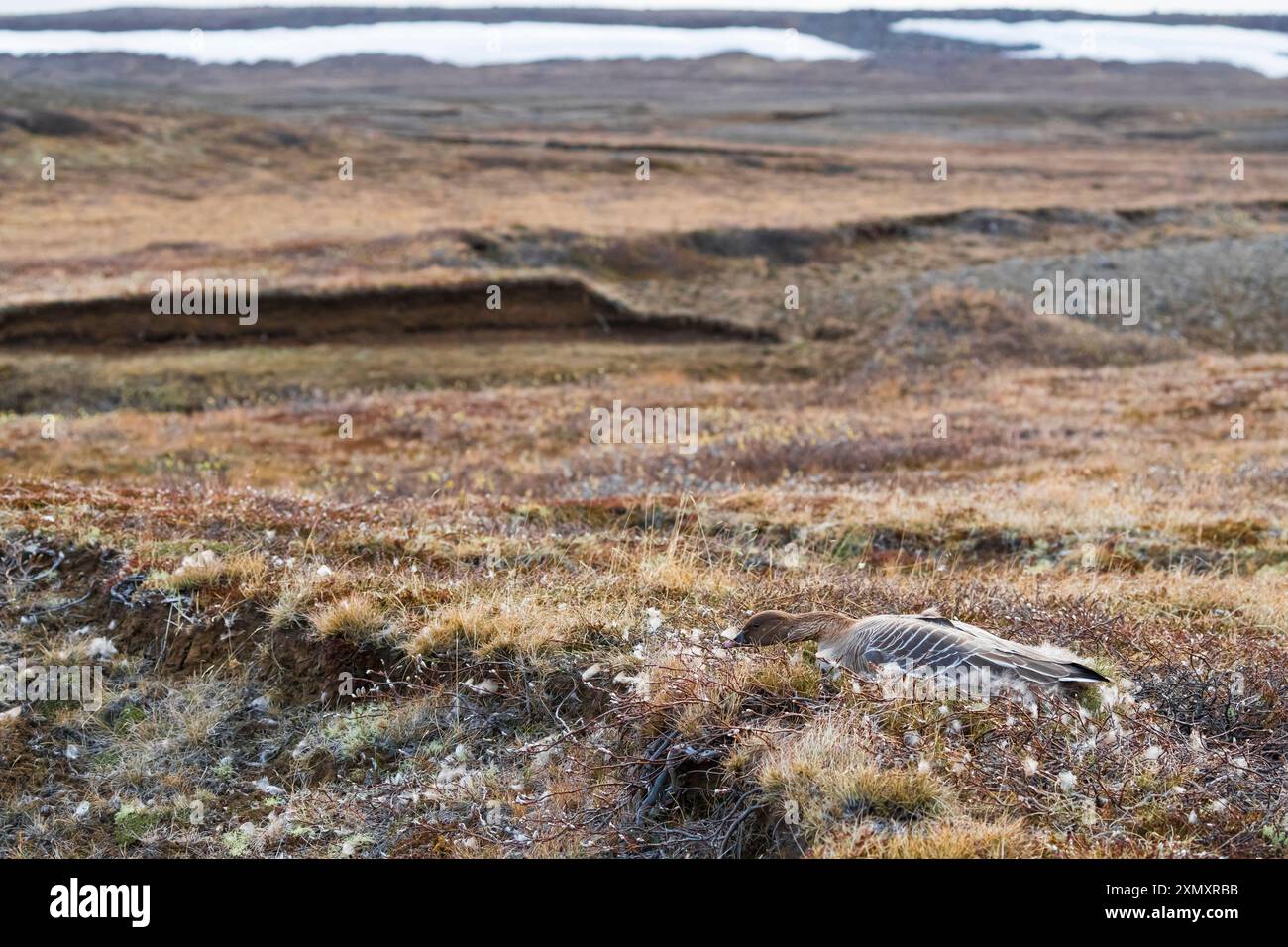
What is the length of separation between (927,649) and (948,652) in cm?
10

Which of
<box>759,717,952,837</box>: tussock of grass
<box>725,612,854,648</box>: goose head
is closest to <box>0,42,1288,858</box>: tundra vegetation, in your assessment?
<box>759,717,952,837</box>: tussock of grass

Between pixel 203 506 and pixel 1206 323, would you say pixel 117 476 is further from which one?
pixel 1206 323

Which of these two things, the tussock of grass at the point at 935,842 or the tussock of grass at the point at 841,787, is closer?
the tussock of grass at the point at 935,842

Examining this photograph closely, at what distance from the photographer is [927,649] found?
5035 mm

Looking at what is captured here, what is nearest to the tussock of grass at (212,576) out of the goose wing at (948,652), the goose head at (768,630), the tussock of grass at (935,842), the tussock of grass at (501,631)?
the tussock of grass at (501,631)

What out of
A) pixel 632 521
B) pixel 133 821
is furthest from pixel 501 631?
pixel 632 521

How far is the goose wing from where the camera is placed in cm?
494

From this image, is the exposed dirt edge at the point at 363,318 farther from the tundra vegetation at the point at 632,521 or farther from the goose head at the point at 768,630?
the goose head at the point at 768,630

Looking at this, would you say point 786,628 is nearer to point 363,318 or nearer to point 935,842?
point 935,842

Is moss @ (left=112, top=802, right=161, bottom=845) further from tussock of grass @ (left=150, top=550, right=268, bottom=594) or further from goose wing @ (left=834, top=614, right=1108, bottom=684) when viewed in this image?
goose wing @ (left=834, top=614, right=1108, bottom=684)

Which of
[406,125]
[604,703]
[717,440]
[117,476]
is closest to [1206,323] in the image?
[717,440]

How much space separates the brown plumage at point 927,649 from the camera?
494 centimetres

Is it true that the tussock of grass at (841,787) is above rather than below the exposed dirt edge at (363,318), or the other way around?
below
